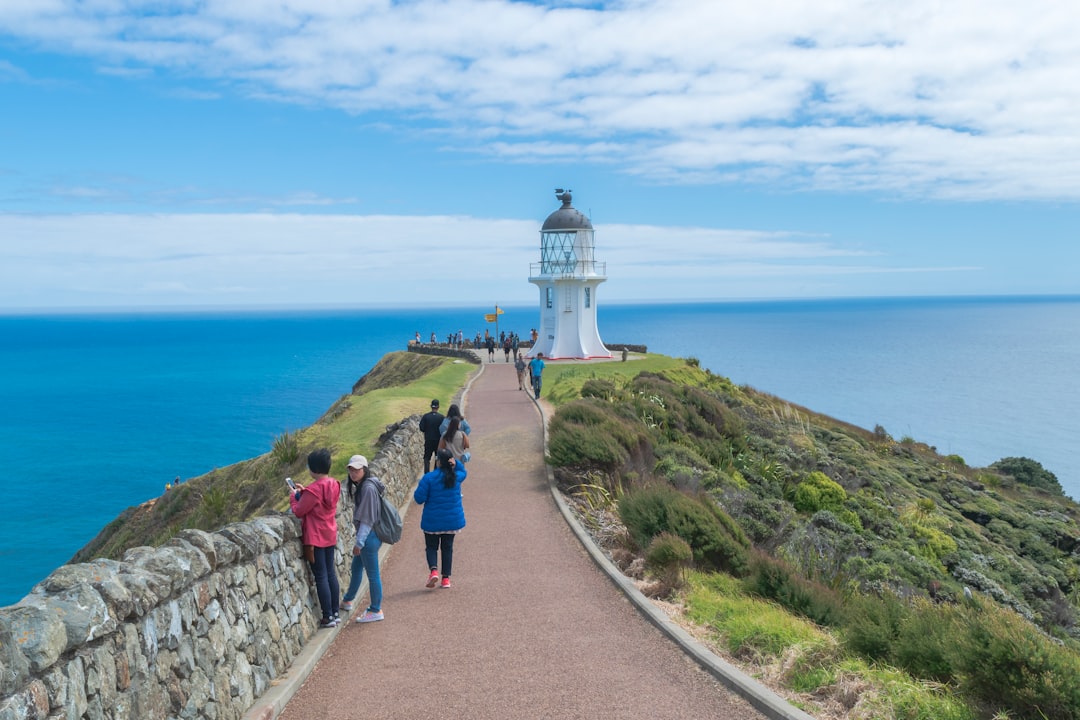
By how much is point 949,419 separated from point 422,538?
63694 mm

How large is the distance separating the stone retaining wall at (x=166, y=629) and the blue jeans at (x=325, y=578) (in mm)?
94

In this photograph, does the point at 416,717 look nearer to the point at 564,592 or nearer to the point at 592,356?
the point at 564,592

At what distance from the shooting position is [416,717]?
6730 mm

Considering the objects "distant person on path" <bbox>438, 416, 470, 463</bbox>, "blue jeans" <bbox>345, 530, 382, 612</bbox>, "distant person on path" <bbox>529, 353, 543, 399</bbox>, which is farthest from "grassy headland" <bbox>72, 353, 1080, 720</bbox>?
"blue jeans" <bbox>345, 530, 382, 612</bbox>

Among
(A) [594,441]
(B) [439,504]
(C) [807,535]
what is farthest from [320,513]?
(C) [807,535]

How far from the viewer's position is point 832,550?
48.3 feet

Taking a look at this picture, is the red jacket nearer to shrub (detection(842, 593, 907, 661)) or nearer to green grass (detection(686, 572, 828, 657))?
green grass (detection(686, 572, 828, 657))

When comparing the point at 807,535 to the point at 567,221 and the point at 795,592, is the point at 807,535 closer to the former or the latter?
the point at 795,592

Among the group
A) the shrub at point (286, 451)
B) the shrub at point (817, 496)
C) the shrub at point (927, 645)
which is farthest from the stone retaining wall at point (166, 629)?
the shrub at point (286, 451)

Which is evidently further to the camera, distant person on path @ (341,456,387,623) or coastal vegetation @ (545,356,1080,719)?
distant person on path @ (341,456,387,623)

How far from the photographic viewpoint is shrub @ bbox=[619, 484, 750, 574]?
11148 millimetres

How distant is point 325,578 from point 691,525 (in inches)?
194

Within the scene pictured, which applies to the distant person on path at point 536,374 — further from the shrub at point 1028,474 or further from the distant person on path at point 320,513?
the shrub at point 1028,474

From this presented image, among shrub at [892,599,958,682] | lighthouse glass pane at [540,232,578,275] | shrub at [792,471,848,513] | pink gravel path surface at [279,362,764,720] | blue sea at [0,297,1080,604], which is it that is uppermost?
lighthouse glass pane at [540,232,578,275]
